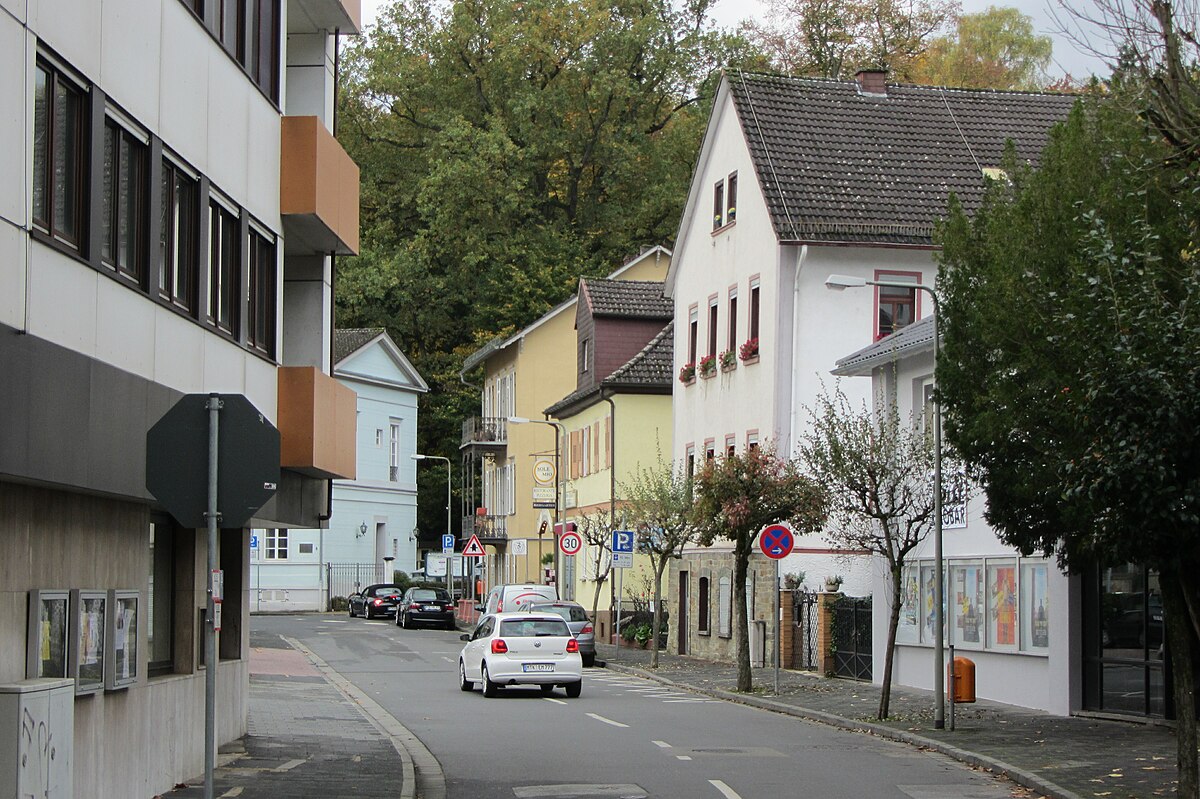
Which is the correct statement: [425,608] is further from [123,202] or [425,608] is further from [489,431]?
[123,202]

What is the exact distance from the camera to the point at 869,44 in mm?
58875

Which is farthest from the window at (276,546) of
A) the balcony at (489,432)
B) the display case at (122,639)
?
the display case at (122,639)

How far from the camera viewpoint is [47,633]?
11992mm

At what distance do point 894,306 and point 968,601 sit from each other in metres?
10.7

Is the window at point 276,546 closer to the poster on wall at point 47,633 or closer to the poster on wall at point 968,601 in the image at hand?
the poster on wall at point 968,601

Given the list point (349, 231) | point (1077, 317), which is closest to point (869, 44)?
point (349, 231)

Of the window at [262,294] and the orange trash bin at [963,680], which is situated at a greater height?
the window at [262,294]

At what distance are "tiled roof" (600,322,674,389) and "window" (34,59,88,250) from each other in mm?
39608

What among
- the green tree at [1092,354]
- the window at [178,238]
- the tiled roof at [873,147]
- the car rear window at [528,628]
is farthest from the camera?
the tiled roof at [873,147]

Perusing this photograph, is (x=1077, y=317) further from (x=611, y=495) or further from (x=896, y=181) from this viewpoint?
(x=611, y=495)

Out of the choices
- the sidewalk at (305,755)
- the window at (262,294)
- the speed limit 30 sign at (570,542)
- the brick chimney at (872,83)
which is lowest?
the sidewalk at (305,755)

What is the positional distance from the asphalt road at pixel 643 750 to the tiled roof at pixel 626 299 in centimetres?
2211

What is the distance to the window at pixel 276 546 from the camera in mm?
72750

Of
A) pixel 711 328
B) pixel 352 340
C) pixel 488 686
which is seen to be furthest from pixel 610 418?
pixel 352 340
